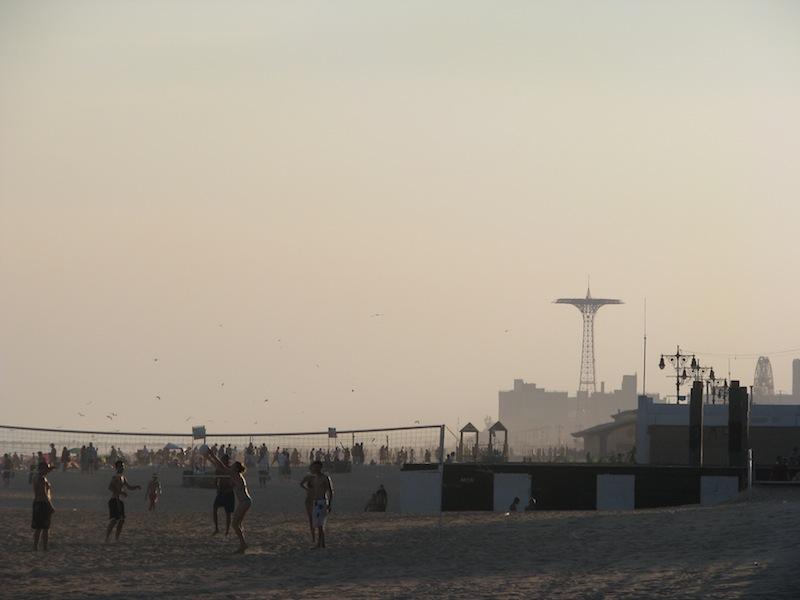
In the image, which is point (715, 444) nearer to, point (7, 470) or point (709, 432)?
point (709, 432)

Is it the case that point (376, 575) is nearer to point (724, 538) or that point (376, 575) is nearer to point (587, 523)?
point (724, 538)

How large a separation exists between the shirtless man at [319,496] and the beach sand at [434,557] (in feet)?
1.28

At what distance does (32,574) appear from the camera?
18578 mm

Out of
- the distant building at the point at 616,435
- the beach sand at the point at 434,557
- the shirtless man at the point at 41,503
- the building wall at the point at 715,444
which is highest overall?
the distant building at the point at 616,435

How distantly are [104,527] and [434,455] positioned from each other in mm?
35890

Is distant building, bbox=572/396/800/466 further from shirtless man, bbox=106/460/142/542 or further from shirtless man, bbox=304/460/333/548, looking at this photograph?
shirtless man, bbox=106/460/142/542

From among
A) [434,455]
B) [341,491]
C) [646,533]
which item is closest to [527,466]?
[341,491]

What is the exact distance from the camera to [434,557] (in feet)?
68.1

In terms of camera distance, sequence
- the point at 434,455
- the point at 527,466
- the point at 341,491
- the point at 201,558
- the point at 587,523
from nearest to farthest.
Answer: the point at 201,558
the point at 587,523
the point at 527,466
the point at 341,491
the point at 434,455

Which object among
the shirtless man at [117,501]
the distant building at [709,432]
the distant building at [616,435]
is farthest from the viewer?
the distant building at [616,435]

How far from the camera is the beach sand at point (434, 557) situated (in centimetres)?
1688

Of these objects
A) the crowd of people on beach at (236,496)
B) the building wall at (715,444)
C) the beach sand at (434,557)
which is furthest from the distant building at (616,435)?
the crowd of people on beach at (236,496)

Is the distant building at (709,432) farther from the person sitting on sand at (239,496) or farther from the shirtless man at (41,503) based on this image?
the shirtless man at (41,503)

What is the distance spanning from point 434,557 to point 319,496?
2.09 metres
